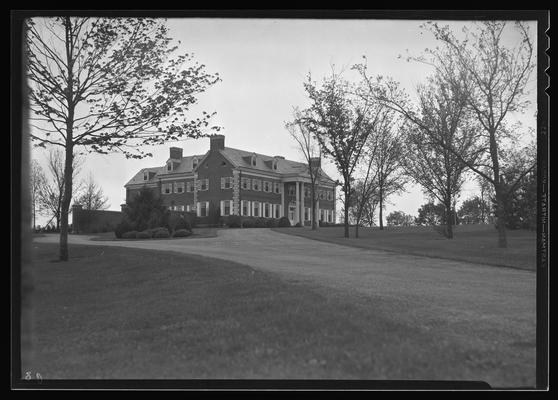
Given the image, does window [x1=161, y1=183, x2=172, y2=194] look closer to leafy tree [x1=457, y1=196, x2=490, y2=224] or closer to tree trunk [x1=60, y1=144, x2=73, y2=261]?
tree trunk [x1=60, y1=144, x2=73, y2=261]

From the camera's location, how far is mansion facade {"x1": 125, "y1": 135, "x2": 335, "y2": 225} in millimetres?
8188

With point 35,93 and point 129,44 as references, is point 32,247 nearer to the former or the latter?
point 35,93

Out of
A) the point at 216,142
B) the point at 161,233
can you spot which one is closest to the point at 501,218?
the point at 216,142

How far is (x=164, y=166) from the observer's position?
834 centimetres

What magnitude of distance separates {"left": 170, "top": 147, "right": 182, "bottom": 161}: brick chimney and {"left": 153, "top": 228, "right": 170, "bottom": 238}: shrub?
8.64ft

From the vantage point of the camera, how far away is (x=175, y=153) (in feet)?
28.5

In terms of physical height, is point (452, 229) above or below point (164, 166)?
below

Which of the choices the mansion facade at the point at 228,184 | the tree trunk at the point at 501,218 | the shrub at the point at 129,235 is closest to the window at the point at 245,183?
the mansion facade at the point at 228,184

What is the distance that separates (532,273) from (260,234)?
6.34 metres

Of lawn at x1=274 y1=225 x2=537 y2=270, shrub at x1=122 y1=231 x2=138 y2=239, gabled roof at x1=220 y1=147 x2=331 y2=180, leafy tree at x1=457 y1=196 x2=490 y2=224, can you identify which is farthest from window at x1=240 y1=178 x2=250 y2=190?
leafy tree at x1=457 y1=196 x2=490 y2=224

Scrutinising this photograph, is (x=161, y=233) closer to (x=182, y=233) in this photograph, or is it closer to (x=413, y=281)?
(x=182, y=233)

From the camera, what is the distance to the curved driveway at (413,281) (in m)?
5.96
